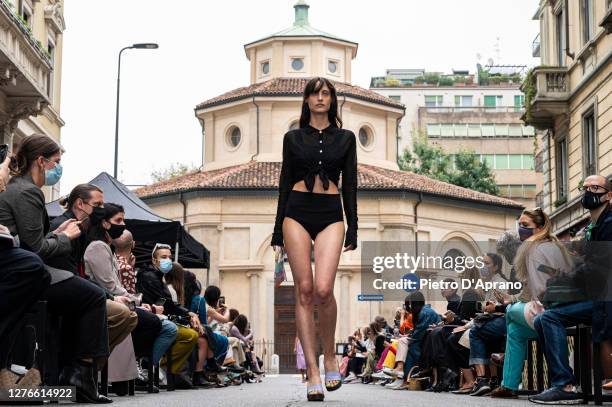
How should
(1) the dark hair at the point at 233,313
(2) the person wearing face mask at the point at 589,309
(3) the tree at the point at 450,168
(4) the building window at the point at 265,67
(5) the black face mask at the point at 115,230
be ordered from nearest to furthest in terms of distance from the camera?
(2) the person wearing face mask at the point at 589,309, (5) the black face mask at the point at 115,230, (1) the dark hair at the point at 233,313, (4) the building window at the point at 265,67, (3) the tree at the point at 450,168

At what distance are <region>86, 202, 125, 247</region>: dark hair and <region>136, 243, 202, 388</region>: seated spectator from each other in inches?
103

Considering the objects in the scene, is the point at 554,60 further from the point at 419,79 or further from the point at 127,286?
the point at 419,79

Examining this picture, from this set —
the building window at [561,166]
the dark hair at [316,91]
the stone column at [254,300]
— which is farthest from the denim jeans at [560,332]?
the stone column at [254,300]

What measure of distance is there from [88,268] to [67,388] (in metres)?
2.60

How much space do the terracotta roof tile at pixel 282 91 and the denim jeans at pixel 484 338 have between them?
147ft

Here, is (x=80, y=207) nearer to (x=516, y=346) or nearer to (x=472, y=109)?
(x=516, y=346)

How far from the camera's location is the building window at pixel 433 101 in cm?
10312

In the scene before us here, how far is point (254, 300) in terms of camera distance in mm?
52719

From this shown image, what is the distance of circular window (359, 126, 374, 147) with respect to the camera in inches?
2335

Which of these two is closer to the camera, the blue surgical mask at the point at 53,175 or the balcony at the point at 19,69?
the blue surgical mask at the point at 53,175

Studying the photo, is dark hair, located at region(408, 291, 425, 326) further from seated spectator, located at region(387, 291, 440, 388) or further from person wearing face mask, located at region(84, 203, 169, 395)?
person wearing face mask, located at region(84, 203, 169, 395)

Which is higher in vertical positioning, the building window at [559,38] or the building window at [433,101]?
the building window at [433,101]

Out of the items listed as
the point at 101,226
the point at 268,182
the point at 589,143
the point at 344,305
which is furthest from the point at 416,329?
the point at 268,182

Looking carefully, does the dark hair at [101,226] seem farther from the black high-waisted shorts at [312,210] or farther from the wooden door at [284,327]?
the wooden door at [284,327]
